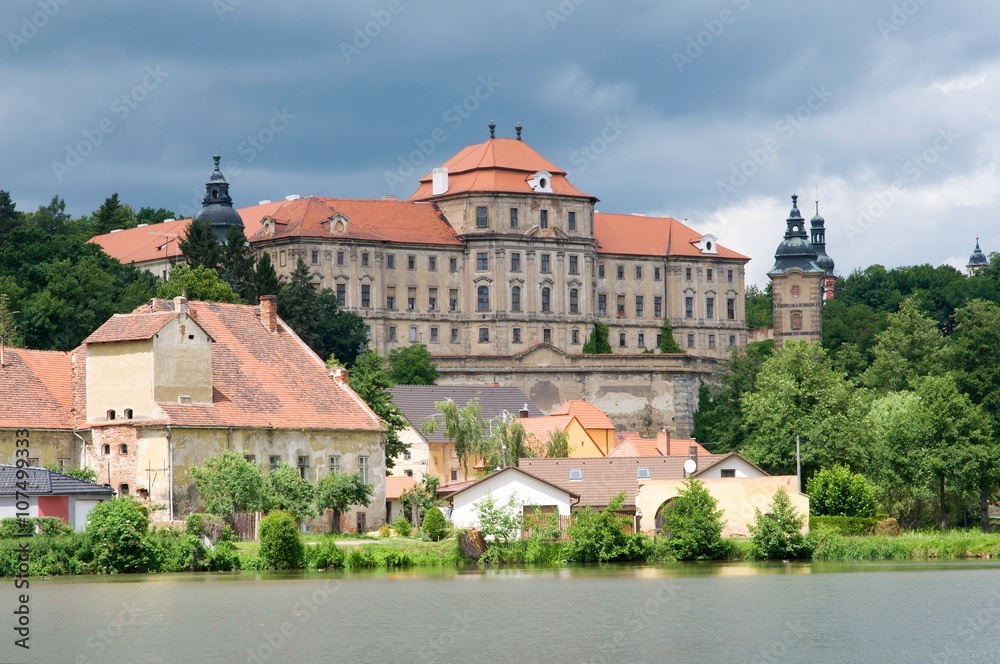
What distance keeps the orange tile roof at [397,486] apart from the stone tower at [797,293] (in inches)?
2487

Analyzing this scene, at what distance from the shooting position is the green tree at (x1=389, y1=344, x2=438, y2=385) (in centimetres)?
10625

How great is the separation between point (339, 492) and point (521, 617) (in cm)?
2019

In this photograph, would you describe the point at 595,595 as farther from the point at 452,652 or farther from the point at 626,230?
Answer: the point at 626,230

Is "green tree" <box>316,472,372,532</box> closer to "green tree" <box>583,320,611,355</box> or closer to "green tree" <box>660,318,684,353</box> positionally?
"green tree" <box>583,320,611,355</box>

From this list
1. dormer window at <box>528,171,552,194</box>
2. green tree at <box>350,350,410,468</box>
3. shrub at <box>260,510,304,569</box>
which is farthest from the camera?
dormer window at <box>528,171,552,194</box>

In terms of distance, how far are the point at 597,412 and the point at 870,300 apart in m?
70.8

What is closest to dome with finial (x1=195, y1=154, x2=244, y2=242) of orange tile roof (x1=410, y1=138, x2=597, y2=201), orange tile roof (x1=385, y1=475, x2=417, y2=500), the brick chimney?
orange tile roof (x1=410, y1=138, x2=597, y2=201)

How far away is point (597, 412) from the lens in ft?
296

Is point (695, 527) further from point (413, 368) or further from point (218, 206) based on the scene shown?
point (218, 206)

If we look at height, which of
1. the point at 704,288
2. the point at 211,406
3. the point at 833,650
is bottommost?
the point at 833,650

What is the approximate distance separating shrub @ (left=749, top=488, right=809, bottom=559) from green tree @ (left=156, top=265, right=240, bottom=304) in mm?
38023

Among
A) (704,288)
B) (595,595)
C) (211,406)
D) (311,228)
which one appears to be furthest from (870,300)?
(595,595)

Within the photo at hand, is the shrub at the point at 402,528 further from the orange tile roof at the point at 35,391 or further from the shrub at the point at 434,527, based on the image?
the orange tile roof at the point at 35,391

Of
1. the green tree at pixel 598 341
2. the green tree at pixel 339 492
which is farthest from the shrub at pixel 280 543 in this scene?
the green tree at pixel 598 341
